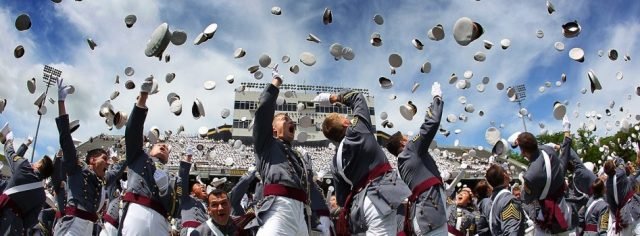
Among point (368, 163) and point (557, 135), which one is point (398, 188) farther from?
point (557, 135)

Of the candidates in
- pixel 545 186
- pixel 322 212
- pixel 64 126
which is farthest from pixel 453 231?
pixel 64 126

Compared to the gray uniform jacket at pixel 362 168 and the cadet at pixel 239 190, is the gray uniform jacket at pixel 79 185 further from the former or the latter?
the gray uniform jacket at pixel 362 168

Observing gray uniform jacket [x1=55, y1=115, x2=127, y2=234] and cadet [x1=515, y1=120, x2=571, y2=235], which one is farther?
cadet [x1=515, y1=120, x2=571, y2=235]

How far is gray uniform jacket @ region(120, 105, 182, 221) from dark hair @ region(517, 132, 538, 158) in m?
3.90

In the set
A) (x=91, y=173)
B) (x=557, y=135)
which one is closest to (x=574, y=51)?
(x=91, y=173)

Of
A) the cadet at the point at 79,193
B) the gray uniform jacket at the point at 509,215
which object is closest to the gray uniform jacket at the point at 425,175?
the gray uniform jacket at the point at 509,215

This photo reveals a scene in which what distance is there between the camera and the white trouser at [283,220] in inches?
161

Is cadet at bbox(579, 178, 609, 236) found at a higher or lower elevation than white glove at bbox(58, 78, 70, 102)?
lower

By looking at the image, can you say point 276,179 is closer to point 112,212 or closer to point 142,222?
point 142,222

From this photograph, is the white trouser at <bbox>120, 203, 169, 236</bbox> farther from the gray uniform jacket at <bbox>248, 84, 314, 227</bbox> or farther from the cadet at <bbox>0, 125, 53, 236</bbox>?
the cadet at <bbox>0, 125, 53, 236</bbox>

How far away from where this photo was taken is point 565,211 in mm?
6145

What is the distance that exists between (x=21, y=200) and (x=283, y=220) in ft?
13.9

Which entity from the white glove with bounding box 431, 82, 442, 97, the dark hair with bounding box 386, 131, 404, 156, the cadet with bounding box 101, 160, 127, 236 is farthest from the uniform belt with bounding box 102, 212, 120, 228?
the white glove with bounding box 431, 82, 442, 97

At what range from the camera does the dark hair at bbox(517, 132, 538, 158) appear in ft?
20.0
